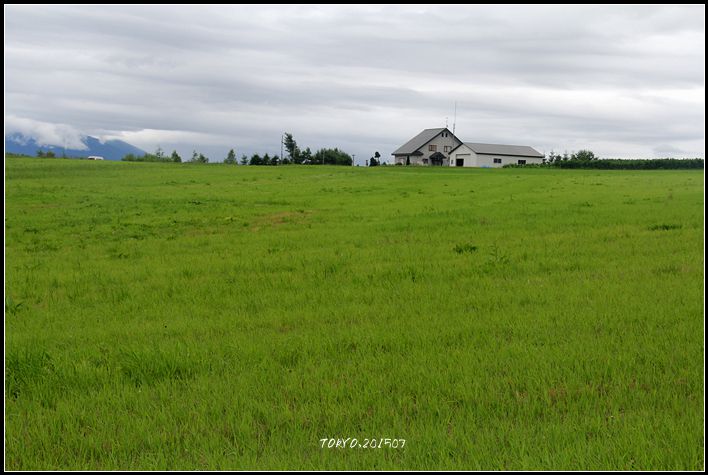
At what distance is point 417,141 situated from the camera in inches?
4614

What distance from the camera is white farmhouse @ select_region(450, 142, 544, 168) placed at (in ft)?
350

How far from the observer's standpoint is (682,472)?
4145 millimetres

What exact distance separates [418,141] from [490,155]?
1620 cm

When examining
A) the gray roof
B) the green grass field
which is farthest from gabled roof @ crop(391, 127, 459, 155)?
the green grass field

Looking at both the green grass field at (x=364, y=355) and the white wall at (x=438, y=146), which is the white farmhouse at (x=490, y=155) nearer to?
the white wall at (x=438, y=146)

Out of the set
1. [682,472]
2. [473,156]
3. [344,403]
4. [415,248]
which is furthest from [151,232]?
[473,156]

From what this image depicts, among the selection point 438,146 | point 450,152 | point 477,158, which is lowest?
point 477,158

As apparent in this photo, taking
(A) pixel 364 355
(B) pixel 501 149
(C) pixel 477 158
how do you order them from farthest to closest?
1. (B) pixel 501 149
2. (C) pixel 477 158
3. (A) pixel 364 355

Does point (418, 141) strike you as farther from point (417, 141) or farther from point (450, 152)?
point (450, 152)

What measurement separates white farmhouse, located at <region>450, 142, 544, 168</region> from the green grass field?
307 ft

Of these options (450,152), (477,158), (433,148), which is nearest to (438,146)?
(433,148)

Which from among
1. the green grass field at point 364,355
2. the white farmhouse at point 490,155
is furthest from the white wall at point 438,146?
the green grass field at point 364,355

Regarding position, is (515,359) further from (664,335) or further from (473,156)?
(473,156)

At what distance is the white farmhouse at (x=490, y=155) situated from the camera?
106750 mm
